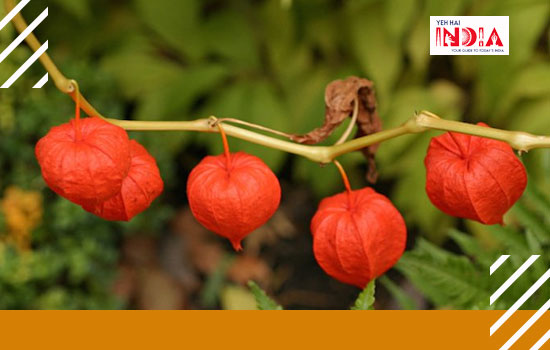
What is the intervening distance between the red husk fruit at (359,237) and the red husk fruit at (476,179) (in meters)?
0.05

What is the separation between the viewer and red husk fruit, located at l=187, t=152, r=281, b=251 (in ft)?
2.21

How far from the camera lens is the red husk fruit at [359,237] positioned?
0.72 m

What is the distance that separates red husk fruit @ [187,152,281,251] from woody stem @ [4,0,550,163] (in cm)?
4

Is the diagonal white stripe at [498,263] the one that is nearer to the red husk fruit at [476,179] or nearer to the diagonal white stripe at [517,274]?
the diagonal white stripe at [517,274]

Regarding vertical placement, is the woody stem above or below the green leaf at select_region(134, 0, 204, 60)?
below

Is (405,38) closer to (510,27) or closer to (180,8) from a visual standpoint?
(510,27)

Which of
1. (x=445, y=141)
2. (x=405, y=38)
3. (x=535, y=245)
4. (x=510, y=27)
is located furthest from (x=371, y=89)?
(x=405, y=38)

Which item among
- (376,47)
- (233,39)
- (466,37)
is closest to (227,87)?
(233,39)

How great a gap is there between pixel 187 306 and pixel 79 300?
0.99 feet

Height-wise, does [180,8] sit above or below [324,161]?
above

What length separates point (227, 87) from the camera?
1937 mm

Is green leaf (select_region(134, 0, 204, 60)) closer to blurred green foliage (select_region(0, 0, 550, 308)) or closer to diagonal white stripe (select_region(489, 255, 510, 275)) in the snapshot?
blurred green foliage (select_region(0, 0, 550, 308))

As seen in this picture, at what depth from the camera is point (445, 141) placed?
0.72 meters
